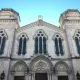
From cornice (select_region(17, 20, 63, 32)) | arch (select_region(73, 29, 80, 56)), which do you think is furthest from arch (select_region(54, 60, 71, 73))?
cornice (select_region(17, 20, 63, 32))

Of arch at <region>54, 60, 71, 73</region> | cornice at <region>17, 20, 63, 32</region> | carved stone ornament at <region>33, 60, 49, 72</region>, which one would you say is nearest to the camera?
arch at <region>54, 60, 71, 73</region>

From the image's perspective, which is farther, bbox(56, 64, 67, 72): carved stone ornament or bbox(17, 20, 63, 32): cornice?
bbox(17, 20, 63, 32): cornice

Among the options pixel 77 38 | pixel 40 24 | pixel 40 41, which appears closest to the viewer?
pixel 77 38

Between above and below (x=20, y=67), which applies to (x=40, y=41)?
above

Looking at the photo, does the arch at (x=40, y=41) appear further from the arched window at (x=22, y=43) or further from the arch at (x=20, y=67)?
the arch at (x=20, y=67)

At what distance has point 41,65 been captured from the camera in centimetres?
1803

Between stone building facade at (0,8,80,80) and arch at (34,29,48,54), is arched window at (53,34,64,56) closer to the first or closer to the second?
stone building facade at (0,8,80,80)

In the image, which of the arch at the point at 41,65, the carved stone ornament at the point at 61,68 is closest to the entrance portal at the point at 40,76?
the arch at the point at 41,65

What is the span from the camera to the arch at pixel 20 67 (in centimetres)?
1752

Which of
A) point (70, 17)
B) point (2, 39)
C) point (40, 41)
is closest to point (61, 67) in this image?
point (40, 41)

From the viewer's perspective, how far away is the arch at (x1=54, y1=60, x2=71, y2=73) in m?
17.6

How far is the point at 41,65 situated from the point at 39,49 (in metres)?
2.62

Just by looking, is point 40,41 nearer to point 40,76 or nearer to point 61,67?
point 61,67

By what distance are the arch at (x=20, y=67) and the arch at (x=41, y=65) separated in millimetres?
859
